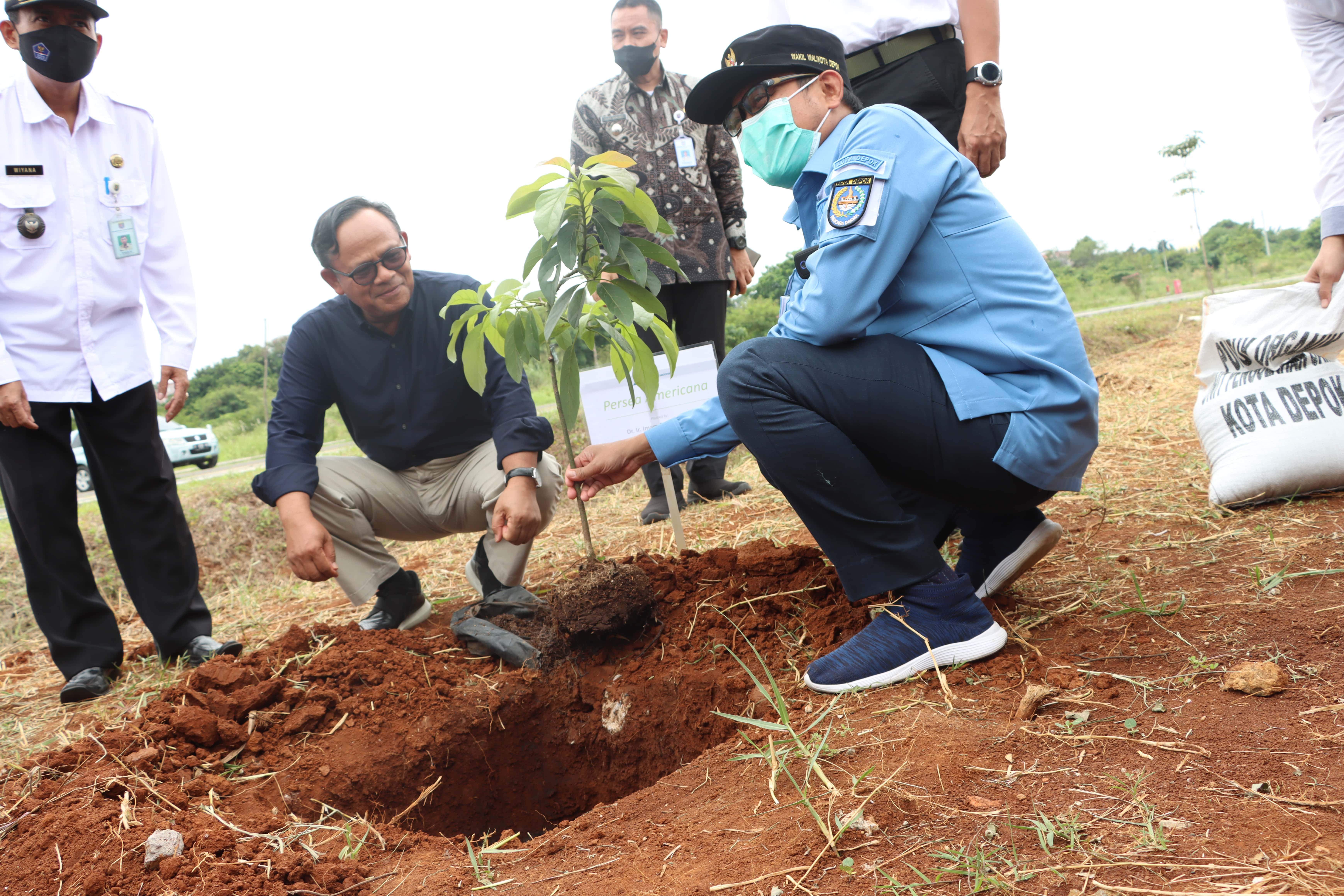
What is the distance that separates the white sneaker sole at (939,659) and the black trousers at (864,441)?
150mm

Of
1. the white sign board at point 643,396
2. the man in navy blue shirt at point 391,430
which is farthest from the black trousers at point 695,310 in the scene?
the man in navy blue shirt at point 391,430

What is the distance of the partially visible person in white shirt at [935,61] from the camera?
2.09 meters

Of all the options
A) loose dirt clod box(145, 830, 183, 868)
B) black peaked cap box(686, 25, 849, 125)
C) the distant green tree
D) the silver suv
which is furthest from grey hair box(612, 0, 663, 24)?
the distant green tree

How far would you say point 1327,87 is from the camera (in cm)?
221

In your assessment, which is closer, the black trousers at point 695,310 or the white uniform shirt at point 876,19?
the white uniform shirt at point 876,19

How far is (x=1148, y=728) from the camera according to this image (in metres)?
1.38

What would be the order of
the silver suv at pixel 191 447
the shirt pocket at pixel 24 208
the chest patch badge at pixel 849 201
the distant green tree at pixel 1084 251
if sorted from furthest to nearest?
the distant green tree at pixel 1084 251 → the silver suv at pixel 191 447 → the shirt pocket at pixel 24 208 → the chest patch badge at pixel 849 201

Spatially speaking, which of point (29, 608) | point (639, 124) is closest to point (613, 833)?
point (639, 124)

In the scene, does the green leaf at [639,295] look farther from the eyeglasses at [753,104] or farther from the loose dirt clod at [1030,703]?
the loose dirt clod at [1030,703]

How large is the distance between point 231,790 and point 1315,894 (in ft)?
6.12

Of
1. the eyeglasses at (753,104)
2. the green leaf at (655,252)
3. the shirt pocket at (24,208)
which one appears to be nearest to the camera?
the eyeglasses at (753,104)

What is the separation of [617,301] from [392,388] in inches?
40.1

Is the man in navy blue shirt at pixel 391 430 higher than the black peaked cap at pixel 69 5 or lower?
lower

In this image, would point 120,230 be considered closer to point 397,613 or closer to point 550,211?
point 397,613
